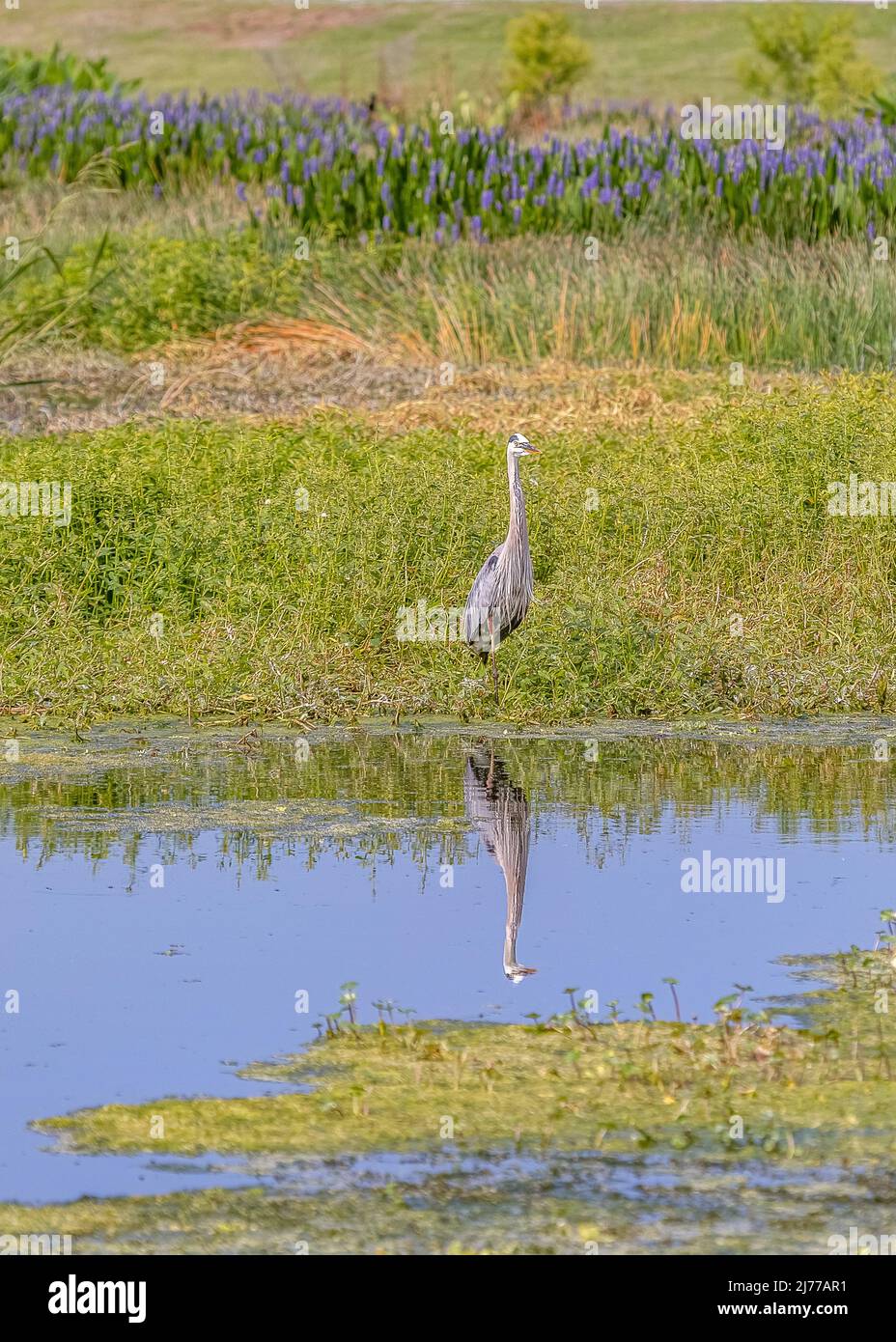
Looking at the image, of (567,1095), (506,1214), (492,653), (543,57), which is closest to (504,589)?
(492,653)

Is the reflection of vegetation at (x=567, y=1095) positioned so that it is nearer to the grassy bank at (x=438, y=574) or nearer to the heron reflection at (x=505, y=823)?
the heron reflection at (x=505, y=823)

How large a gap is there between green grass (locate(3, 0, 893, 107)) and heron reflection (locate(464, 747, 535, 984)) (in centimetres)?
4992

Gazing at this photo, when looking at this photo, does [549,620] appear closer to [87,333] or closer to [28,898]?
[28,898]

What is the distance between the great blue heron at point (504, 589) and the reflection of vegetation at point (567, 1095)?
462 centimetres

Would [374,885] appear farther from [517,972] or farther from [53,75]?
[53,75]

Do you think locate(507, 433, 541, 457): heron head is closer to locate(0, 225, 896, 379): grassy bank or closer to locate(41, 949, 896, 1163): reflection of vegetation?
locate(41, 949, 896, 1163): reflection of vegetation

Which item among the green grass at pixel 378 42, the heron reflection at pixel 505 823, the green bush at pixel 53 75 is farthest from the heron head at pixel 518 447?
the green grass at pixel 378 42

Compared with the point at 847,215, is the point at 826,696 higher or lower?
lower

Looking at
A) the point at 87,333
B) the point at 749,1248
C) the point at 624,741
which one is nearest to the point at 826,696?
the point at 624,741

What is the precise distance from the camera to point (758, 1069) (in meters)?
5.80

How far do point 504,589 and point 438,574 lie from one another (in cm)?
158

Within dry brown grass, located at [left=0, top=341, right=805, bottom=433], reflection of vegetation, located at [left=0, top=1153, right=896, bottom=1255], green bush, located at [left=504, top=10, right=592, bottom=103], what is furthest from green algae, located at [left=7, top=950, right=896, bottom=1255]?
green bush, located at [left=504, top=10, right=592, bottom=103]

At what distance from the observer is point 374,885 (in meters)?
7.77
